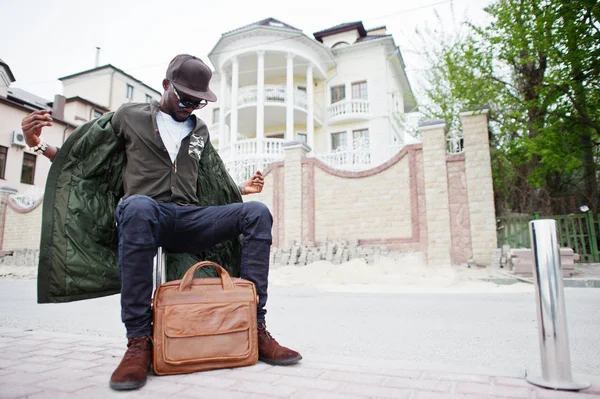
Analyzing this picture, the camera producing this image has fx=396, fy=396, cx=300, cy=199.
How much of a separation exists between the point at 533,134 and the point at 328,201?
6769mm

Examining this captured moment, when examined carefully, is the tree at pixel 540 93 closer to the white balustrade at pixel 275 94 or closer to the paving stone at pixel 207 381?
the white balustrade at pixel 275 94

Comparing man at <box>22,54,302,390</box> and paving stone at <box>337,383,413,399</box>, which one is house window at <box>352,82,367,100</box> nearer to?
man at <box>22,54,302,390</box>

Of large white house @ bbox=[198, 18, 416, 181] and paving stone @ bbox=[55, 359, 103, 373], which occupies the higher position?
large white house @ bbox=[198, 18, 416, 181]

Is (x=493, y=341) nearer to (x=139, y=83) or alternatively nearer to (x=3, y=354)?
(x=3, y=354)

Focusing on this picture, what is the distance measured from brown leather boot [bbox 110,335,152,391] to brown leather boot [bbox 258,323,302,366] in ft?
1.80

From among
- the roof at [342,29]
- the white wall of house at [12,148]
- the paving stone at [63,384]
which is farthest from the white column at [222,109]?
the paving stone at [63,384]

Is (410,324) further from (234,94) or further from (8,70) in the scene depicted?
(8,70)

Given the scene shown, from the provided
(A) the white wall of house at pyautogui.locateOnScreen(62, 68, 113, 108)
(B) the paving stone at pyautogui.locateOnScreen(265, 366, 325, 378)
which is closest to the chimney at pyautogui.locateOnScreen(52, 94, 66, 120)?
(A) the white wall of house at pyautogui.locateOnScreen(62, 68, 113, 108)

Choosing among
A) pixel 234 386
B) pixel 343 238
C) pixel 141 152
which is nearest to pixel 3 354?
pixel 141 152

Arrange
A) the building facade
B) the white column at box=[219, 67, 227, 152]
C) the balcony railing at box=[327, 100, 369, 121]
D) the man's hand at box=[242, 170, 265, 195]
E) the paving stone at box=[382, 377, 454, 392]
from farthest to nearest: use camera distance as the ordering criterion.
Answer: the balcony railing at box=[327, 100, 369, 121] < the white column at box=[219, 67, 227, 152] < the building facade < the man's hand at box=[242, 170, 265, 195] < the paving stone at box=[382, 377, 454, 392]

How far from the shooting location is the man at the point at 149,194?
204 centimetres

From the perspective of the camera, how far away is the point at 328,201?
12.1m

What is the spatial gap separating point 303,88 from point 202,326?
877 inches

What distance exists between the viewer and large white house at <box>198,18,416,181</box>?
1933cm
